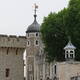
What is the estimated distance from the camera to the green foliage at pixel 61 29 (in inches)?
2790

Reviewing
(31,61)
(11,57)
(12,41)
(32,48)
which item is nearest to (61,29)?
(12,41)

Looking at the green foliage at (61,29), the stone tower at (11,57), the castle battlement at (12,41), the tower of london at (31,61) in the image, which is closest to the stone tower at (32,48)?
the tower of london at (31,61)

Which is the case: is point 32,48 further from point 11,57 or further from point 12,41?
point 11,57

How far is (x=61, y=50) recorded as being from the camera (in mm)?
73000

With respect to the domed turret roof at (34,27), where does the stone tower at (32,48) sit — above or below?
below

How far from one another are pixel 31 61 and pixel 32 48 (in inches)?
97.1

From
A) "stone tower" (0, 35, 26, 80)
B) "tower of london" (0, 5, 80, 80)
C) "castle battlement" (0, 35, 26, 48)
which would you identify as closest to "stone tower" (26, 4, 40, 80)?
"tower of london" (0, 5, 80, 80)

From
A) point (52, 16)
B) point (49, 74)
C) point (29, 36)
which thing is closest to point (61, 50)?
point (52, 16)

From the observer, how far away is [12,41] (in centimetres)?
7156

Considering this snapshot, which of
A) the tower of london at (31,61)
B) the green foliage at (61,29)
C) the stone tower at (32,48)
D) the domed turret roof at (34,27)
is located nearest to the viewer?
the tower of london at (31,61)

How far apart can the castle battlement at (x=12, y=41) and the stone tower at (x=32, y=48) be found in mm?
28155

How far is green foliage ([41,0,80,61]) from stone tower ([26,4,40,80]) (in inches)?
933

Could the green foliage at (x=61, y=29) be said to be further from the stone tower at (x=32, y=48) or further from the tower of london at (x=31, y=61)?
the stone tower at (x=32, y=48)

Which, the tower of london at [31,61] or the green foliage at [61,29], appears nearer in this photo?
the tower of london at [31,61]
